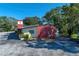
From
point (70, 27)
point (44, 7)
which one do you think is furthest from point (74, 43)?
point (44, 7)

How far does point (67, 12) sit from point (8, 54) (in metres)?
0.95

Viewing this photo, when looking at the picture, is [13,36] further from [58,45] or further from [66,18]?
[66,18]

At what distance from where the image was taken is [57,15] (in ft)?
20.4

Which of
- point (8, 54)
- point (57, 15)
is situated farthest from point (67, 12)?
point (8, 54)

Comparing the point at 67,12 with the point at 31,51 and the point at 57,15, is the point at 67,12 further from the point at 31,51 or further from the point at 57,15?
the point at 31,51

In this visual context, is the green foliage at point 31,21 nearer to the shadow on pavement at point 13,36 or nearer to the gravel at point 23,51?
the shadow on pavement at point 13,36

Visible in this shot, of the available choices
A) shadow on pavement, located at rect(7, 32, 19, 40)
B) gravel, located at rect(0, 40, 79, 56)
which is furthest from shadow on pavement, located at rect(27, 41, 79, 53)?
shadow on pavement, located at rect(7, 32, 19, 40)

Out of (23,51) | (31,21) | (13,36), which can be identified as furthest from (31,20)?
(23,51)

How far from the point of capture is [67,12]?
20.4ft

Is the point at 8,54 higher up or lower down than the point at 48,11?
lower down

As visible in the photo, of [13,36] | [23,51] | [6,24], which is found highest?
[6,24]

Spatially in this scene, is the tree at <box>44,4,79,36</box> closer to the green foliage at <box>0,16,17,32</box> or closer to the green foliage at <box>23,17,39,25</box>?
the green foliage at <box>23,17,39,25</box>

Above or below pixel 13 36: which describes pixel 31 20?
above

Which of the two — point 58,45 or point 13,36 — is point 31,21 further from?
point 58,45
